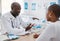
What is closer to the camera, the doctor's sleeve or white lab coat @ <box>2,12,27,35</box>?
the doctor's sleeve

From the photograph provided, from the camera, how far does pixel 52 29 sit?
4.66ft

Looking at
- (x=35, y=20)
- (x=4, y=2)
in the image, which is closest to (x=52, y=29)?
(x=35, y=20)

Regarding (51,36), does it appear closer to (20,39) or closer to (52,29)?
(52,29)

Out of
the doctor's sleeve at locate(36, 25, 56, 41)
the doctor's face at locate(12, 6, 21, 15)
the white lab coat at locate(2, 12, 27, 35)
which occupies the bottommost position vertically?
the white lab coat at locate(2, 12, 27, 35)

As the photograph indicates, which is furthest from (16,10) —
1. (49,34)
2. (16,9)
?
(49,34)

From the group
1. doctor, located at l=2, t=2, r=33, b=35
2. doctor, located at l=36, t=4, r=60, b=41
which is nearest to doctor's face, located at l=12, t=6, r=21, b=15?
doctor, located at l=2, t=2, r=33, b=35

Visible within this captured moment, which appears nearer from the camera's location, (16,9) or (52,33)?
(52,33)

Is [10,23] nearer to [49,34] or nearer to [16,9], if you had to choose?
[16,9]

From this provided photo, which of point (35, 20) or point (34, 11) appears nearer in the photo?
point (35, 20)

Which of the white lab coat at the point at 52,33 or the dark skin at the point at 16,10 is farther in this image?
the dark skin at the point at 16,10

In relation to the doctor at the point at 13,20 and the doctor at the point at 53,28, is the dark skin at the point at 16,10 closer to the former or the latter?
the doctor at the point at 13,20

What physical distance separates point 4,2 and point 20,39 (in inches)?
74.4

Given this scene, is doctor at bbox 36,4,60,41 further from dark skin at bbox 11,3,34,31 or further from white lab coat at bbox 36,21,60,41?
dark skin at bbox 11,3,34,31

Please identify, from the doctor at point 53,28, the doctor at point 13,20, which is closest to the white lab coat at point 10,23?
the doctor at point 13,20
